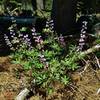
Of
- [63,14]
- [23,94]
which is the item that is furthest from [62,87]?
[63,14]

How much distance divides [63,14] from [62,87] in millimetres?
4150

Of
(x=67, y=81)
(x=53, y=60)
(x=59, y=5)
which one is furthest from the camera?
(x=59, y=5)

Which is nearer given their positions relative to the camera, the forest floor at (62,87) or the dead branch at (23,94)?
the dead branch at (23,94)

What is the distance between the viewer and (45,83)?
5.79 meters

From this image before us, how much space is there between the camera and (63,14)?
962cm

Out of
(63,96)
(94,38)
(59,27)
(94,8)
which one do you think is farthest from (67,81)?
(94,8)

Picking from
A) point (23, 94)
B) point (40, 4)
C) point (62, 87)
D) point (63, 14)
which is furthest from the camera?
point (40, 4)

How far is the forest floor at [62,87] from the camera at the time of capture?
5789 millimetres

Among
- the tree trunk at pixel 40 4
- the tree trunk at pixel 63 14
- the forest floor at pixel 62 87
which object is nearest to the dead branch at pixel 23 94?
the forest floor at pixel 62 87

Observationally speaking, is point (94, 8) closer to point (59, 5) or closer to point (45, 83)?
point (59, 5)

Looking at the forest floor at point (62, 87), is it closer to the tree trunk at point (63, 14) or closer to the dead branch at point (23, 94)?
the dead branch at point (23, 94)

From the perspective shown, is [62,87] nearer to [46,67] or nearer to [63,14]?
[46,67]

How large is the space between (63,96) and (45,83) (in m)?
0.44

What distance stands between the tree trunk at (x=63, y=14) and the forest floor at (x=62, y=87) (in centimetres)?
301
